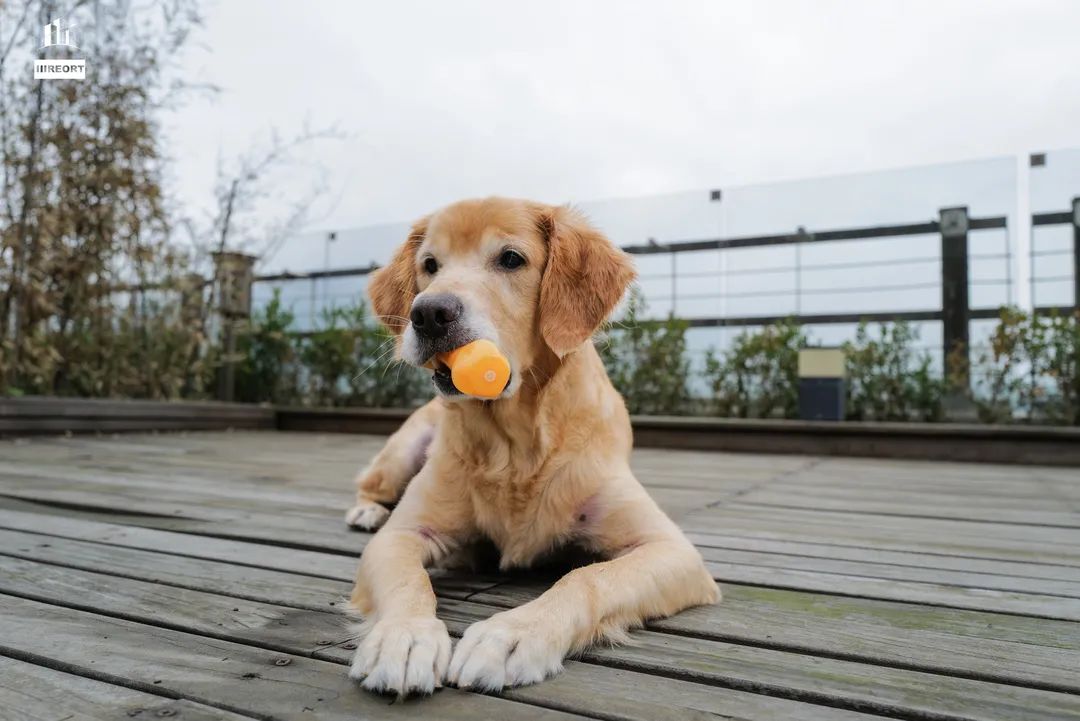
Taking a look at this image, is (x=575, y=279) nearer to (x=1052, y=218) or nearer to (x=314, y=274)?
(x=1052, y=218)

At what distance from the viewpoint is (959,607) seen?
1.58 m

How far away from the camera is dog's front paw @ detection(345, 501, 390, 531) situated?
2.46 m

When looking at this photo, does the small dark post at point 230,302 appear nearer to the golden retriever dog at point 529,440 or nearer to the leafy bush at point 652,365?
the leafy bush at point 652,365

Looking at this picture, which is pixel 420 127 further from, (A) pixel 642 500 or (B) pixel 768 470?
(A) pixel 642 500

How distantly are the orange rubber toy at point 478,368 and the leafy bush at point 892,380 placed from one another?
5.15 m

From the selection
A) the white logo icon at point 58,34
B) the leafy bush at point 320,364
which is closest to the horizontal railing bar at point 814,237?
the leafy bush at point 320,364

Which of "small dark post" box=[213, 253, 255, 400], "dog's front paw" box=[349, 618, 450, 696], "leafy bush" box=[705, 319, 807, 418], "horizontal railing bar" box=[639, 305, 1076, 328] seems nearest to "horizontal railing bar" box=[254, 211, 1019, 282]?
"horizontal railing bar" box=[639, 305, 1076, 328]

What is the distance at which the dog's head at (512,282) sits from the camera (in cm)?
164

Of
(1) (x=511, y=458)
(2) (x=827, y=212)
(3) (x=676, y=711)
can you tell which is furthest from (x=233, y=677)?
(2) (x=827, y=212)

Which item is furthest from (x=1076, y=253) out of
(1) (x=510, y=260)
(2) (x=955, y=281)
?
(1) (x=510, y=260)

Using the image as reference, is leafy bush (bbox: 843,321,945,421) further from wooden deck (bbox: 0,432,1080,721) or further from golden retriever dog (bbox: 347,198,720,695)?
golden retriever dog (bbox: 347,198,720,695)

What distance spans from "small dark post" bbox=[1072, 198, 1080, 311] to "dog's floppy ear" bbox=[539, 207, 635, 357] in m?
5.23

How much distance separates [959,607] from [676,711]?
3.03 feet

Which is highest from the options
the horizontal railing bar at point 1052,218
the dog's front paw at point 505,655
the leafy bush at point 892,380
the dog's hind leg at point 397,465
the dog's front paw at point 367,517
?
the horizontal railing bar at point 1052,218
